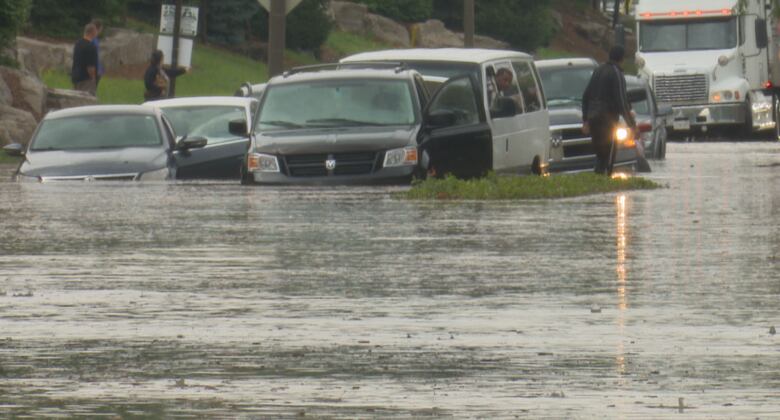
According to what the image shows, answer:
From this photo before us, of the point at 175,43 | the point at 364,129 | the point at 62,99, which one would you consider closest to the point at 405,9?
the point at 175,43

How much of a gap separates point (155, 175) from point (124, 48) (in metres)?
40.0

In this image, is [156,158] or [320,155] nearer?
[320,155]

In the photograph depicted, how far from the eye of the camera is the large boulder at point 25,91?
121 ft

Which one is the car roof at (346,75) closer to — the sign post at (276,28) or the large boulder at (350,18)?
the sign post at (276,28)

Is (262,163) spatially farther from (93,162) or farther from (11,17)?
(11,17)

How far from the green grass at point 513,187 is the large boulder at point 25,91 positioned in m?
17.2

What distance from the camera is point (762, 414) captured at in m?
7.44

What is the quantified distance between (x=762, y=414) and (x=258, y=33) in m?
69.3

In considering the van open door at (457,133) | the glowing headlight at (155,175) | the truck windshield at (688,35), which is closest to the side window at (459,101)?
the van open door at (457,133)

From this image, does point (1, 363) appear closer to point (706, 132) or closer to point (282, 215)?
point (282, 215)

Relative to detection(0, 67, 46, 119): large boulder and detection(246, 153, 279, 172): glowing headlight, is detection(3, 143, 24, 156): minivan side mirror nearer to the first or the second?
detection(246, 153, 279, 172): glowing headlight

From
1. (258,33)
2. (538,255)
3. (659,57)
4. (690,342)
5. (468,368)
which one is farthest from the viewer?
(258,33)

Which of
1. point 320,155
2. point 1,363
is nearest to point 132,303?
point 1,363

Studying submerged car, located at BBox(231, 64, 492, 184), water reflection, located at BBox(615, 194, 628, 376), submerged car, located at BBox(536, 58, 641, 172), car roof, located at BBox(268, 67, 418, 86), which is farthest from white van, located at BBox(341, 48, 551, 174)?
water reflection, located at BBox(615, 194, 628, 376)
